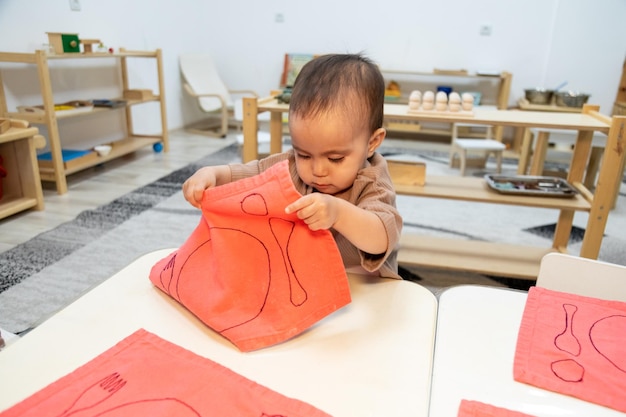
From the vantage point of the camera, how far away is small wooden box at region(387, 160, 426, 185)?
204 centimetres

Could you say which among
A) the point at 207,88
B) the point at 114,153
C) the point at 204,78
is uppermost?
the point at 204,78

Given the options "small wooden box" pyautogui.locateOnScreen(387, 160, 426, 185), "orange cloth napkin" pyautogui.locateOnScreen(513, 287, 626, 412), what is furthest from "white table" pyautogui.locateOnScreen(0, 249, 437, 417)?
"small wooden box" pyautogui.locateOnScreen(387, 160, 426, 185)

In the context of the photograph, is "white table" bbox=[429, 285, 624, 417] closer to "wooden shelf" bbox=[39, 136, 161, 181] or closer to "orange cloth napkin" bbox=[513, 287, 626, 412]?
"orange cloth napkin" bbox=[513, 287, 626, 412]

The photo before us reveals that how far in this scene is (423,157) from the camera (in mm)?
4246

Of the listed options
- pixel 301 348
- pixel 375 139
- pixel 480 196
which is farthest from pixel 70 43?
pixel 301 348

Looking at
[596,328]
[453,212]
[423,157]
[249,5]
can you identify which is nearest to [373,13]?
Result: [249,5]

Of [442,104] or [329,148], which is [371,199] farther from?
[442,104]

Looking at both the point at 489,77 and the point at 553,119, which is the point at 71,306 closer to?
the point at 553,119

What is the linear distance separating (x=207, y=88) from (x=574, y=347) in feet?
15.8

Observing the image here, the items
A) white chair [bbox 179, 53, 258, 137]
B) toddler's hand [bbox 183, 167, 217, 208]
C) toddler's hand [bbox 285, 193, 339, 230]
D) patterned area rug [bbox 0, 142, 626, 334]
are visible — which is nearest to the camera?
toddler's hand [bbox 285, 193, 339, 230]

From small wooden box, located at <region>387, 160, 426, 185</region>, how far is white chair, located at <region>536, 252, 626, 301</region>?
125 centimetres

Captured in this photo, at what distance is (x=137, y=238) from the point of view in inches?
87.3

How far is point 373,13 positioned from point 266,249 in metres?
4.71

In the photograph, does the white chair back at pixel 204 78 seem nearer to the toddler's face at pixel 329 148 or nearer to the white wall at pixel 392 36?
the white wall at pixel 392 36
